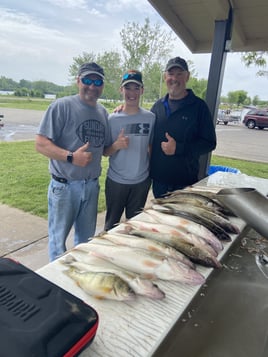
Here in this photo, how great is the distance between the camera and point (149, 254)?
1150mm

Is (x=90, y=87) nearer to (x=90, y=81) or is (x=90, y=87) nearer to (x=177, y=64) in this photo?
(x=90, y=81)

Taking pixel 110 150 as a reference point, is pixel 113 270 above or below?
below

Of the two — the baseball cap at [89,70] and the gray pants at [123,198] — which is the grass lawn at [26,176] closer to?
the gray pants at [123,198]

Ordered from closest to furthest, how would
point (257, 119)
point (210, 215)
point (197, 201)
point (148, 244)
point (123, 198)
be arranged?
point (148, 244), point (210, 215), point (197, 201), point (123, 198), point (257, 119)

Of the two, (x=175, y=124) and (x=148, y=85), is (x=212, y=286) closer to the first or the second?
(x=175, y=124)

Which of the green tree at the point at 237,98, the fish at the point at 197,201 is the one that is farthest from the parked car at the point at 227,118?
the green tree at the point at 237,98

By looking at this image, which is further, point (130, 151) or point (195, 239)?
point (130, 151)

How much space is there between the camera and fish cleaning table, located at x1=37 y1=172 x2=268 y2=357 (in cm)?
85

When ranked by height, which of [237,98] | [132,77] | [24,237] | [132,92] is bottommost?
[24,237]

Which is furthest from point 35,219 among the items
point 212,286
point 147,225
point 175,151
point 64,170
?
point 212,286

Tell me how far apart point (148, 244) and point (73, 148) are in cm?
134

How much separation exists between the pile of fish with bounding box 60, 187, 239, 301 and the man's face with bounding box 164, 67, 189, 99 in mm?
1557

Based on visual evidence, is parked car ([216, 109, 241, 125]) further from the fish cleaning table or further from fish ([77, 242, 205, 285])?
fish ([77, 242, 205, 285])

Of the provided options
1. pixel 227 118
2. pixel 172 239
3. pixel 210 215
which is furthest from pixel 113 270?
pixel 227 118
